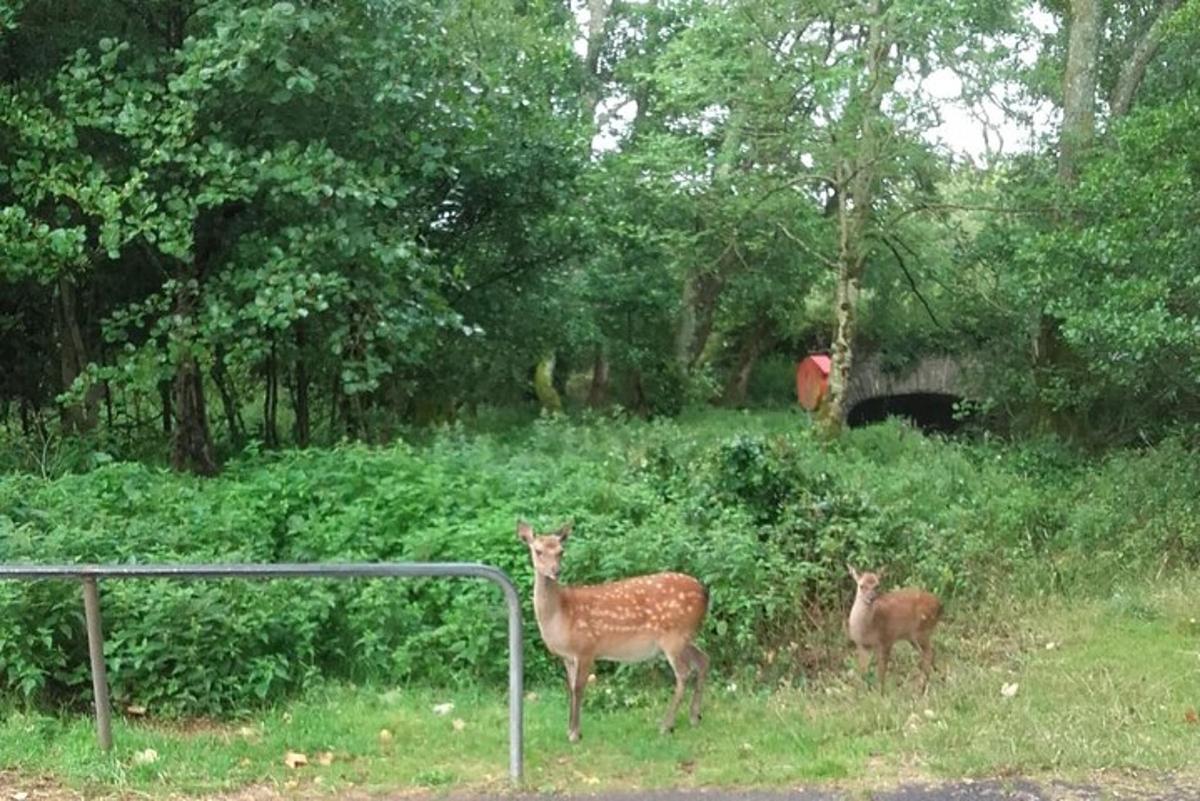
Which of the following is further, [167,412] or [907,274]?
[907,274]

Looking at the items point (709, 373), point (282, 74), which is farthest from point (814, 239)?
point (282, 74)

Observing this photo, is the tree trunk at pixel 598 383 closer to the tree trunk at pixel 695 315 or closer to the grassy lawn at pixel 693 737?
the tree trunk at pixel 695 315

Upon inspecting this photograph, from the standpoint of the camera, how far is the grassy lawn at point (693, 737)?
19.2ft

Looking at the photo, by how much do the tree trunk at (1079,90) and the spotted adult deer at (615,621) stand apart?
1321 centimetres

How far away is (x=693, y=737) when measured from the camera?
21.4ft

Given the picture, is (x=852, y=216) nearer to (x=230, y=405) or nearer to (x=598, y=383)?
(x=598, y=383)

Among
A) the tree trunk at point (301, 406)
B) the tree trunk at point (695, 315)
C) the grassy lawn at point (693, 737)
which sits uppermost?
the tree trunk at point (695, 315)

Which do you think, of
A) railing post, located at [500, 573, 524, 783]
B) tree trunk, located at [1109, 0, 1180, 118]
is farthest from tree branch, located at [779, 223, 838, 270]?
railing post, located at [500, 573, 524, 783]

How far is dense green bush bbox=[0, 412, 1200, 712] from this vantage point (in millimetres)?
7180

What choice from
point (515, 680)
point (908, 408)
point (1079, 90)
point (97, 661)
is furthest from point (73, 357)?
point (908, 408)

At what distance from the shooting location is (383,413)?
15312 millimetres

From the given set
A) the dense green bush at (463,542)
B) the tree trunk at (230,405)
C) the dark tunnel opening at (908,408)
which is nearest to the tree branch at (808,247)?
the dense green bush at (463,542)

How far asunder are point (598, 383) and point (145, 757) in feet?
67.2

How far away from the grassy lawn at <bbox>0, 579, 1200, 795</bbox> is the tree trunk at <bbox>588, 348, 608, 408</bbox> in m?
17.9
